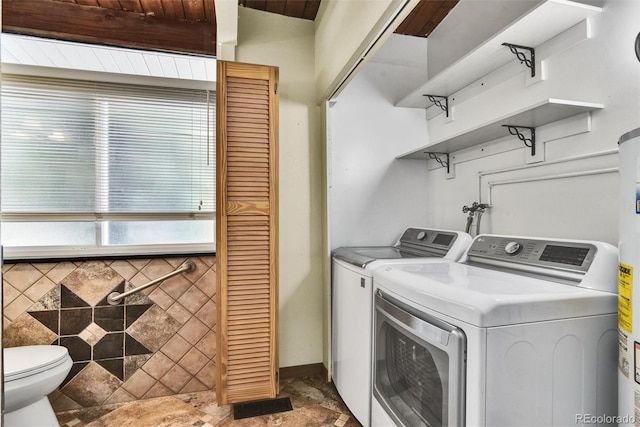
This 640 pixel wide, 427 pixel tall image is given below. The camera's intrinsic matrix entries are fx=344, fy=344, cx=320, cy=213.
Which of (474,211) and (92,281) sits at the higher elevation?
(474,211)

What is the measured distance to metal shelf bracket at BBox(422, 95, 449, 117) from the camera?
2313mm

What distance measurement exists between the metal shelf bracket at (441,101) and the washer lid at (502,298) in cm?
138

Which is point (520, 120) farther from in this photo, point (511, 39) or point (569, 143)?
point (511, 39)

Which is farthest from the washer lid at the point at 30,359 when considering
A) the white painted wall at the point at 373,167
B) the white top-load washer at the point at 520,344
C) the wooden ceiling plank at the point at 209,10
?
the wooden ceiling plank at the point at 209,10

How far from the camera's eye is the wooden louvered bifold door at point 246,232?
6.45 ft

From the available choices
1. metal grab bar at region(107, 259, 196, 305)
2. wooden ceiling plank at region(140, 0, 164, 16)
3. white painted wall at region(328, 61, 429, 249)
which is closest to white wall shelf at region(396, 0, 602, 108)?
white painted wall at region(328, 61, 429, 249)

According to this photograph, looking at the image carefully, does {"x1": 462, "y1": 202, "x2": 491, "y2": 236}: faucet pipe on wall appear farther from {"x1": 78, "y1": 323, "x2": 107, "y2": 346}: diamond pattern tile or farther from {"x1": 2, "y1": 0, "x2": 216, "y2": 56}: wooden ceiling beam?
{"x1": 78, "y1": 323, "x2": 107, "y2": 346}: diamond pattern tile

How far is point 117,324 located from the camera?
7.04 ft

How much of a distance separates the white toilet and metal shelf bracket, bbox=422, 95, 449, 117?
2.66 meters

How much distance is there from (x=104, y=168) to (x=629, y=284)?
8.74 ft

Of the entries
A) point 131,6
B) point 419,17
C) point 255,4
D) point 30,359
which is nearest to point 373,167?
point 419,17

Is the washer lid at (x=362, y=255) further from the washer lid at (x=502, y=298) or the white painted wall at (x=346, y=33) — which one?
the white painted wall at (x=346, y=33)

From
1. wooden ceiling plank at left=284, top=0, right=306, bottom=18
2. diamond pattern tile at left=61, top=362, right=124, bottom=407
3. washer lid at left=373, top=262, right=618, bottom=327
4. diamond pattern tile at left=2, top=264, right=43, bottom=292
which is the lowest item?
diamond pattern tile at left=61, top=362, right=124, bottom=407

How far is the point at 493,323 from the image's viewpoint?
98cm
